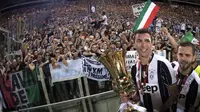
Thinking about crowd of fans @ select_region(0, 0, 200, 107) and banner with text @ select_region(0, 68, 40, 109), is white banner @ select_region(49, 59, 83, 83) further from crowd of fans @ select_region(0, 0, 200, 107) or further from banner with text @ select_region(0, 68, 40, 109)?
banner with text @ select_region(0, 68, 40, 109)

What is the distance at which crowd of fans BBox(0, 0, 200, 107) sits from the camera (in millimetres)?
6646

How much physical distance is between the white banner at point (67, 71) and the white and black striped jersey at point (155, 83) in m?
3.42

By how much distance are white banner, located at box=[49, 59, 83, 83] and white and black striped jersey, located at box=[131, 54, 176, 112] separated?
342cm

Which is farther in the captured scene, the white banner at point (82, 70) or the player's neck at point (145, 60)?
the white banner at point (82, 70)

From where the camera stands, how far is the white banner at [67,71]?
5883 mm

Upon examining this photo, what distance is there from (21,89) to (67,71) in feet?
3.19

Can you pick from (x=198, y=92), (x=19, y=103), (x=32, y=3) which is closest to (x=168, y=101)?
(x=198, y=92)

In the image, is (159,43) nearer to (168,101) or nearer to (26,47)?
(26,47)

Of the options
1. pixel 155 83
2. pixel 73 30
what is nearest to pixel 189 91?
pixel 155 83

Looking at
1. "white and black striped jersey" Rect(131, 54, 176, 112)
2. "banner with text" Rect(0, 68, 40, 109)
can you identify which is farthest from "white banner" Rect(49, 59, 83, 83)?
"white and black striped jersey" Rect(131, 54, 176, 112)

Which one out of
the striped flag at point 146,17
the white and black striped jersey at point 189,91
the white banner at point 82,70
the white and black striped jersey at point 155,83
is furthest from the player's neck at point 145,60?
the white banner at point 82,70

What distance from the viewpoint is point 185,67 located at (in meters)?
Answer: 2.44

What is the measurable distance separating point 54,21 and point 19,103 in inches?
165

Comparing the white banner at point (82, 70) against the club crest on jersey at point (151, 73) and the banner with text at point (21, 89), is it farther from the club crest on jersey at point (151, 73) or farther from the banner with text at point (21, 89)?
the club crest on jersey at point (151, 73)
